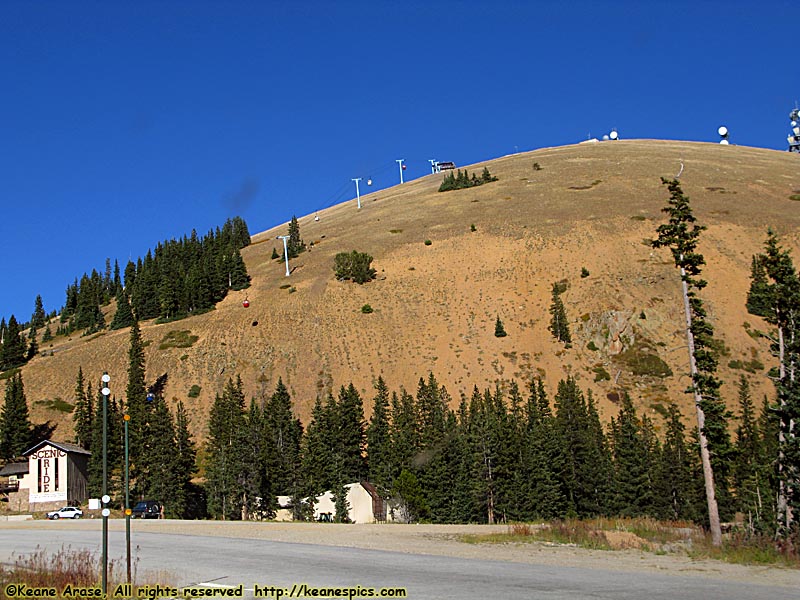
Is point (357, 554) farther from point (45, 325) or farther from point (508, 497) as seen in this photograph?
point (45, 325)

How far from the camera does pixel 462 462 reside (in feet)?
200

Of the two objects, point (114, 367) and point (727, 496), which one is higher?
point (114, 367)

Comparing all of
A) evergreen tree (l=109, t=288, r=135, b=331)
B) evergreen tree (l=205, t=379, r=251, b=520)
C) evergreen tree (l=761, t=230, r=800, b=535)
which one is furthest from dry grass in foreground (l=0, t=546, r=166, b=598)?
evergreen tree (l=109, t=288, r=135, b=331)

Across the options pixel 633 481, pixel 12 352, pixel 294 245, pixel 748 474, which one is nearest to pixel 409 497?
pixel 633 481

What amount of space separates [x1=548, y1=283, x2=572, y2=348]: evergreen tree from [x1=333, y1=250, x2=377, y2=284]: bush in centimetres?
3182

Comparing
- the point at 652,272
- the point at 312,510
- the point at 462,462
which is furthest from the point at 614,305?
the point at 312,510

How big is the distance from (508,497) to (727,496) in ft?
51.2

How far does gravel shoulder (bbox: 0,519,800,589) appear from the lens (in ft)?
69.5

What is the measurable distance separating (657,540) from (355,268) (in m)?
96.1

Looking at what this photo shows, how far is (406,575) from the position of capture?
20406 millimetres

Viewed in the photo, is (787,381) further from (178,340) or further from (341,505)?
(178,340)

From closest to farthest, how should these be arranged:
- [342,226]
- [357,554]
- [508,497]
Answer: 1. [357,554]
2. [508,497]
3. [342,226]

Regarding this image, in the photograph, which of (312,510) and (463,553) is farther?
(312,510)

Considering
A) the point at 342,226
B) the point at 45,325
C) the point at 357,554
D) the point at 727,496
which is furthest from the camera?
the point at 45,325
